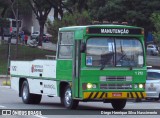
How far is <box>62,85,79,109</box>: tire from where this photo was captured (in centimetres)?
2189

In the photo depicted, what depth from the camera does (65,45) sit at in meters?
22.7

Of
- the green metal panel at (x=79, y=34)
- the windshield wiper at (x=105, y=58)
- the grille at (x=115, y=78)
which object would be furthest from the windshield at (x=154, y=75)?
the green metal panel at (x=79, y=34)

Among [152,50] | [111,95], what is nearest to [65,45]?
[111,95]

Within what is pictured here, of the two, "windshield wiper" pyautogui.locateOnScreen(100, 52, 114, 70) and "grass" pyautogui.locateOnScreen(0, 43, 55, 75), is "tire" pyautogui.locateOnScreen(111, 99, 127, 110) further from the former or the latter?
"grass" pyautogui.locateOnScreen(0, 43, 55, 75)

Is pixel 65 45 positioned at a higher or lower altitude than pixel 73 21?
lower

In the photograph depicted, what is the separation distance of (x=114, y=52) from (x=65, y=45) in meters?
1.99

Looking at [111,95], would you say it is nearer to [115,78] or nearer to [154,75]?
[115,78]

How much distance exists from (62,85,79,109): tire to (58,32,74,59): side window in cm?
115

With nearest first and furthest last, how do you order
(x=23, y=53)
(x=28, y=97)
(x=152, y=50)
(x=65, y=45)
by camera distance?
(x=65, y=45)
(x=28, y=97)
(x=23, y=53)
(x=152, y=50)

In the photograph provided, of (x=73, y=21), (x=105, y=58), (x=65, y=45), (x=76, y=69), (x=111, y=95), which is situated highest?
(x=73, y=21)

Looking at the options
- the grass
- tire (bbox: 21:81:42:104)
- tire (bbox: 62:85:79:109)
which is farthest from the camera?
the grass

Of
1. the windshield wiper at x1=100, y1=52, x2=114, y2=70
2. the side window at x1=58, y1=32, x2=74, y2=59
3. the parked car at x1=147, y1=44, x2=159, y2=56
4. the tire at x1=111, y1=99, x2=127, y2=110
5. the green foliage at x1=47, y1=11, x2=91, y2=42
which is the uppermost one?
the green foliage at x1=47, y1=11, x2=91, y2=42

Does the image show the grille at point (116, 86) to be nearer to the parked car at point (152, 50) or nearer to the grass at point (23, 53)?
the grass at point (23, 53)

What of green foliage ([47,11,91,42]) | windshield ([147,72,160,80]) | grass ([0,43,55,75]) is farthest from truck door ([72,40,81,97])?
grass ([0,43,55,75])
